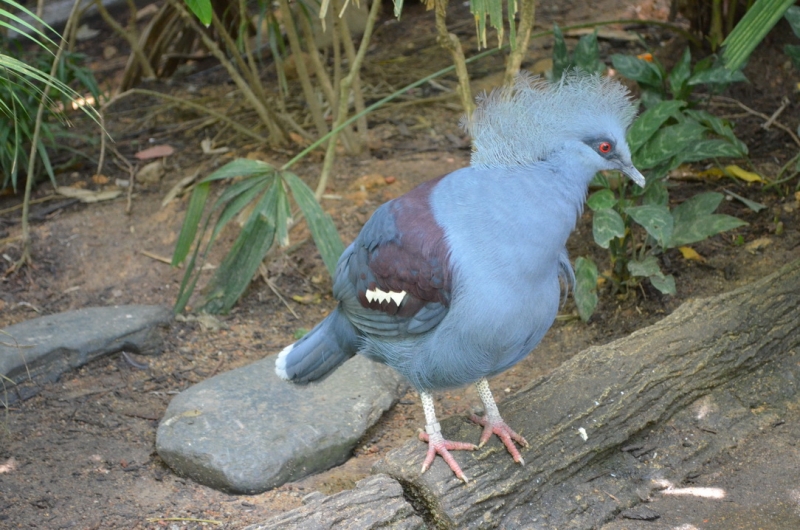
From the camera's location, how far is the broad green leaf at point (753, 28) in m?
3.02

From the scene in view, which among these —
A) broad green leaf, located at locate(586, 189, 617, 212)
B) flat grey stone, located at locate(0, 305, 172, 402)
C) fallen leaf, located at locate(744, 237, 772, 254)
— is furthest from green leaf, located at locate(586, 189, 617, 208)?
flat grey stone, located at locate(0, 305, 172, 402)

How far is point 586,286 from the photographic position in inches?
146

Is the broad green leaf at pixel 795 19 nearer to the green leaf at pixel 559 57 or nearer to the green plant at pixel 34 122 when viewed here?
the green leaf at pixel 559 57

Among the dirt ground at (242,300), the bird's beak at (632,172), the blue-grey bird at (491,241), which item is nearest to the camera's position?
the blue-grey bird at (491,241)

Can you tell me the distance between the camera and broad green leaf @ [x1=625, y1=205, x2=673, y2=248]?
3400 mm

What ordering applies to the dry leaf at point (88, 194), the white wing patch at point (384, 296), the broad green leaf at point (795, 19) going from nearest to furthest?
1. the white wing patch at point (384, 296)
2. the broad green leaf at point (795, 19)
3. the dry leaf at point (88, 194)

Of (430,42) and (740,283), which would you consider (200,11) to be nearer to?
(740,283)

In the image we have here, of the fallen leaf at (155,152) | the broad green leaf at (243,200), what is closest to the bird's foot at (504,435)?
the broad green leaf at (243,200)

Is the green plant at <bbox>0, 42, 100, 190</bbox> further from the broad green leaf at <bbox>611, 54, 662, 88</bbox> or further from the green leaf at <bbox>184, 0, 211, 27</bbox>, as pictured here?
the broad green leaf at <bbox>611, 54, 662, 88</bbox>

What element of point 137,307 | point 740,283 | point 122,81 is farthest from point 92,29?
point 740,283

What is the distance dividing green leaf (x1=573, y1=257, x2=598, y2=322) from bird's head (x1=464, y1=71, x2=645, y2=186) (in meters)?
1.09

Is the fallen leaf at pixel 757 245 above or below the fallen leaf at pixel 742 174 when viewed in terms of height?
below

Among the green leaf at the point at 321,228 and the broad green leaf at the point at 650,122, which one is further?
the green leaf at the point at 321,228

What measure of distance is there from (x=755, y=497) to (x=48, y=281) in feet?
12.4
